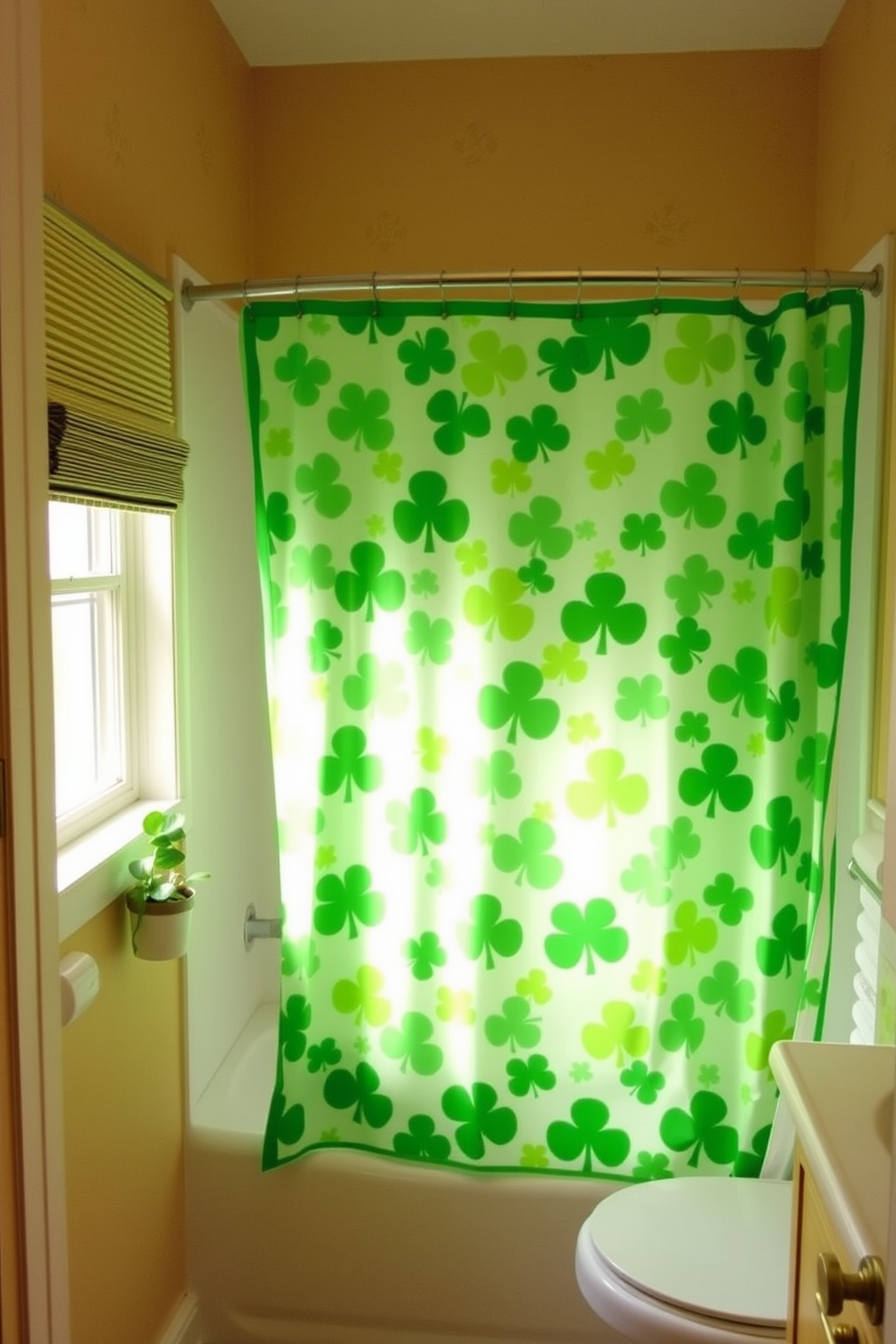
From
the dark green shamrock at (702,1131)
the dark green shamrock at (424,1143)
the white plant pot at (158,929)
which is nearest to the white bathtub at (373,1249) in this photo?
the dark green shamrock at (424,1143)

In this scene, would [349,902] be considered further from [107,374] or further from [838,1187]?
[838,1187]

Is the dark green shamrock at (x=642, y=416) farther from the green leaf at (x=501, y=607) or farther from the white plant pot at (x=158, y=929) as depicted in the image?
the white plant pot at (x=158, y=929)

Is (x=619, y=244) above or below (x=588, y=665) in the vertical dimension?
above

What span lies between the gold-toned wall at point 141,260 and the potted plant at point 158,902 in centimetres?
4

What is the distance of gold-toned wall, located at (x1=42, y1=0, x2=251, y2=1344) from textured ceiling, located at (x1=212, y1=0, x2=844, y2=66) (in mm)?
156

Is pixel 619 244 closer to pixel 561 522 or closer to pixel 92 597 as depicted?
pixel 561 522

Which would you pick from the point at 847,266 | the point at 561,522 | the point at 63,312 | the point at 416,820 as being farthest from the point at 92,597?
the point at 847,266

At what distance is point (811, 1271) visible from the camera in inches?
51.6

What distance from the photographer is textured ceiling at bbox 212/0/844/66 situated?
2.35 metres

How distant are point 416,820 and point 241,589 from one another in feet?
2.74

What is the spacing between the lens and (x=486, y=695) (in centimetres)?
211

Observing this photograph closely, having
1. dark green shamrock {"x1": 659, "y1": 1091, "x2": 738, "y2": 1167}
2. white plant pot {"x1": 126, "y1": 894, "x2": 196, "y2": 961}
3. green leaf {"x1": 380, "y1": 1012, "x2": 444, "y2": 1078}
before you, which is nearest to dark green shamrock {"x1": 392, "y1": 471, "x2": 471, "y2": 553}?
white plant pot {"x1": 126, "y1": 894, "x2": 196, "y2": 961}

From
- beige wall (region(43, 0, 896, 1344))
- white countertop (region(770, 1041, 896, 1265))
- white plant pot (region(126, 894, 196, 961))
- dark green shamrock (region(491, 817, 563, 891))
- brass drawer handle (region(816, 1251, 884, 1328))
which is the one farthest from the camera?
beige wall (region(43, 0, 896, 1344))

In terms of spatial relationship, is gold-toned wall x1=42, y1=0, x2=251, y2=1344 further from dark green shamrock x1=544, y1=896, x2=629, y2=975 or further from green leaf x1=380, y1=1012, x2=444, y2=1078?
dark green shamrock x1=544, y1=896, x2=629, y2=975
